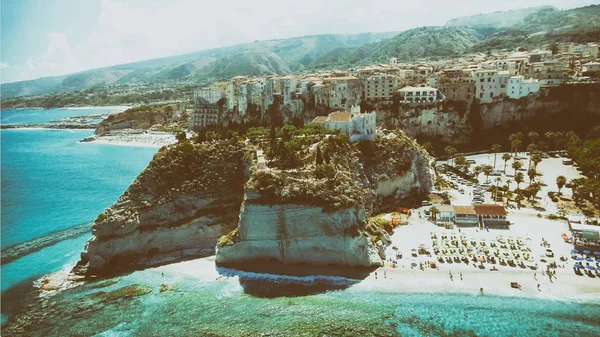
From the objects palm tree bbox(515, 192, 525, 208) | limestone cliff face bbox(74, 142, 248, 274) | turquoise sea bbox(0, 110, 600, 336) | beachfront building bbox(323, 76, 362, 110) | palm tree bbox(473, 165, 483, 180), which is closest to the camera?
turquoise sea bbox(0, 110, 600, 336)

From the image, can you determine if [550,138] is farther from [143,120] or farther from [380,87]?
[143,120]

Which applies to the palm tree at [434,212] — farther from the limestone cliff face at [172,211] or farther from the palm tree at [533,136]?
the palm tree at [533,136]

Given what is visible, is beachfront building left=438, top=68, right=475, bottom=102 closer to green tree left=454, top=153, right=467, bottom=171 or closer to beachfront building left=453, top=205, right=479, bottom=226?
green tree left=454, top=153, right=467, bottom=171

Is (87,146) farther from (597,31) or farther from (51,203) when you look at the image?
(597,31)

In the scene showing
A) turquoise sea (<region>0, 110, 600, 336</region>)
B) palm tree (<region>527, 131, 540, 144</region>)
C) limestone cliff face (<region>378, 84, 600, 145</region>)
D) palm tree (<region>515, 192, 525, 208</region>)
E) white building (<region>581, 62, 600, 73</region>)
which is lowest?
turquoise sea (<region>0, 110, 600, 336</region>)

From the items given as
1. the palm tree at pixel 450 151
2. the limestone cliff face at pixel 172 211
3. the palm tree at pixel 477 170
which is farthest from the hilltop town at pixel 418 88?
the limestone cliff face at pixel 172 211

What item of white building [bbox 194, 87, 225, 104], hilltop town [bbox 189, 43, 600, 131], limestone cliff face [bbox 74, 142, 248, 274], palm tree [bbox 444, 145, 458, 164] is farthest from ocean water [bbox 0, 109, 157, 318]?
palm tree [bbox 444, 145, 458, 164]

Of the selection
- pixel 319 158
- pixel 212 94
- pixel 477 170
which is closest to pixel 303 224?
pixel 319 158
